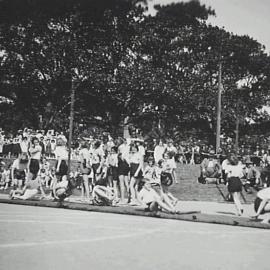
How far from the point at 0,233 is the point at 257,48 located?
38.0 m

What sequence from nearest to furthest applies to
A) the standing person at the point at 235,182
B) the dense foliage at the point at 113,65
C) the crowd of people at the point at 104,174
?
the standing person at the point at 235,182, the crowd of people at the point at 104,174, the dense foliage at the point at 113,65

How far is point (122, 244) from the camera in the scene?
8805mm

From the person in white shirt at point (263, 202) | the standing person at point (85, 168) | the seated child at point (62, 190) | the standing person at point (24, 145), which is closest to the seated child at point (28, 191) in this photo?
the seated child at point (62, 190)

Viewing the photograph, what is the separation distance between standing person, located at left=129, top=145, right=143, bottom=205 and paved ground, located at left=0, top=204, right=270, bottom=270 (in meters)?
3.31

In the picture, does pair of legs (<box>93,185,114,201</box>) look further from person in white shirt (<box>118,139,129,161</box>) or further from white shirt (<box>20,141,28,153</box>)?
white shirt (<box>20,141,28,153</box>)

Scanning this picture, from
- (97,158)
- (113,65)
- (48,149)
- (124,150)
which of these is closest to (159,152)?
(97,158)

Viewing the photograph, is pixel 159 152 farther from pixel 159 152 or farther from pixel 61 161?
pixel 61 161

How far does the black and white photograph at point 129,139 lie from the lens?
8992 mm

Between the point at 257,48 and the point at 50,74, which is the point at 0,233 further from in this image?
the point at 257,48

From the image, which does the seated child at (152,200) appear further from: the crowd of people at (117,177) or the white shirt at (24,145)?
the white shirt at (24,145)

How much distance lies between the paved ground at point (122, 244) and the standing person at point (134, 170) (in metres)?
3.31

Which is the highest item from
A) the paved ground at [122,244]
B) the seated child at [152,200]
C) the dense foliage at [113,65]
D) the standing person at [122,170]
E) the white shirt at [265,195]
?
the dense foliage at [113,65]

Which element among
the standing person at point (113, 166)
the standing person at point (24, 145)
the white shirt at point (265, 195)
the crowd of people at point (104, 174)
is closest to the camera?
the white shirt at point (265, 195)

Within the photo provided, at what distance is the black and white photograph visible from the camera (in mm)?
8992
